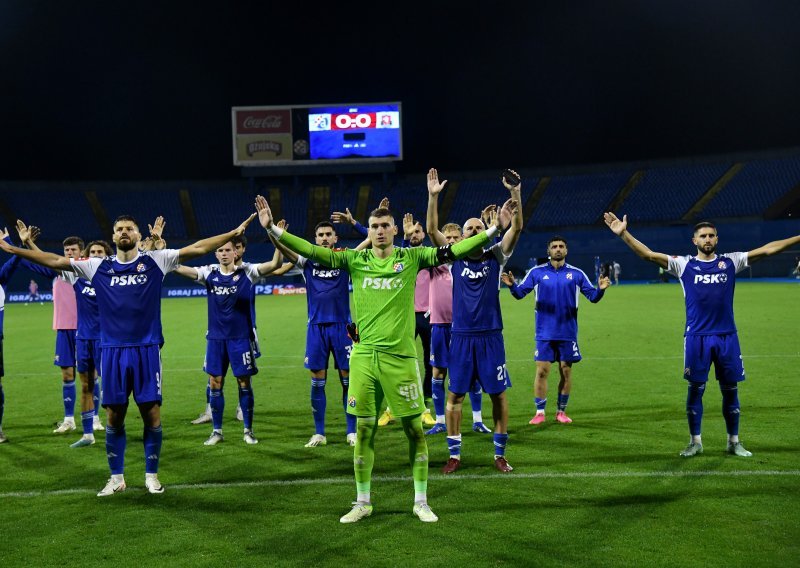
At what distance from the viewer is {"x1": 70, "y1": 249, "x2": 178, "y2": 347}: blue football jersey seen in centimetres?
666

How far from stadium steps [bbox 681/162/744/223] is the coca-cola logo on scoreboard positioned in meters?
29.4

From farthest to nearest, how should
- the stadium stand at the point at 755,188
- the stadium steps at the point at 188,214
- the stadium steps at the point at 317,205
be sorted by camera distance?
the stadium steps at the point at 317,205
the stadium steps at the point at 188,214
the stadium stand at the point at 755,188

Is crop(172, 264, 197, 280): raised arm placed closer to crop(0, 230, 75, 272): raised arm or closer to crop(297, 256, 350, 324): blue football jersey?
crop(297, 256, 350, 324): blue football jersey

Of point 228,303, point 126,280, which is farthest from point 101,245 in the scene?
point 126,280

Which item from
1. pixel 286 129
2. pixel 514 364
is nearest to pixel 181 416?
pixel 514 364

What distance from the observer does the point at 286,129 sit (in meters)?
52.3

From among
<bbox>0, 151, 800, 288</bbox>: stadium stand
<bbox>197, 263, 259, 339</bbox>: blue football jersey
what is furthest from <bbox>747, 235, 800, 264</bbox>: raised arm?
<bbox>0, 151, 800, 288</bbox>: stadium stand

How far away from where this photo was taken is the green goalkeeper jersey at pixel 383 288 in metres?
6.01

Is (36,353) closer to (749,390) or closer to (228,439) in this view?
(228,439)

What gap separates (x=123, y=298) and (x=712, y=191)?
5510 cm

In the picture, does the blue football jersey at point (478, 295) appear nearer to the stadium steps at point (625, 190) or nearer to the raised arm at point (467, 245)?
the raised arm at point (467, 245)

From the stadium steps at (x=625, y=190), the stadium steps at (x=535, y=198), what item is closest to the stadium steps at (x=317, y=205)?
the stadium steps at (x=535, y=198)

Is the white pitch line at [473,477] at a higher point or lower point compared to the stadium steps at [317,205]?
lower

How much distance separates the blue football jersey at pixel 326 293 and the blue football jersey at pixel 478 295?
1.60 metres
